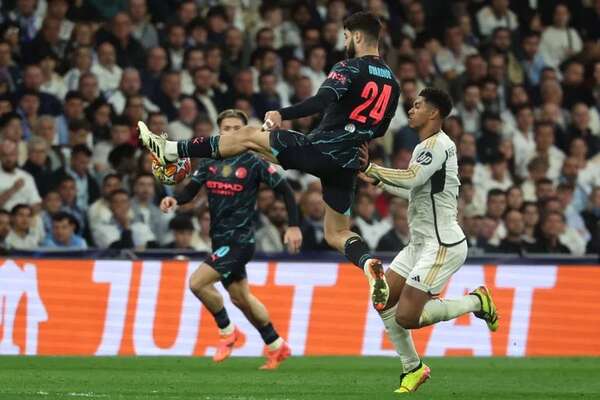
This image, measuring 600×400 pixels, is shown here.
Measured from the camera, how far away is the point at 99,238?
1716cm

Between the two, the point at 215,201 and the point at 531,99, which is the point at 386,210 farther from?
the point at 215,201

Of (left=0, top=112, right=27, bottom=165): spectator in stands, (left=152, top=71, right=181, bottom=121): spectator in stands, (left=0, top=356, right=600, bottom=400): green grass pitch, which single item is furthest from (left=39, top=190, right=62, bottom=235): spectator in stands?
(left=152, top=71, right=181, bottom=121): spectator in stands

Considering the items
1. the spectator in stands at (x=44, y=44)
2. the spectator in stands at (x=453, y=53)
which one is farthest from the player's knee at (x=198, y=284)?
the spectator in stands at (x=453, y=53)

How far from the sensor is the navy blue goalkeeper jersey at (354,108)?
36.6 ft

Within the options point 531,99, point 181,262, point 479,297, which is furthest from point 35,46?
point 479,297

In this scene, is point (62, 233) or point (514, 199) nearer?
point (62, 233)

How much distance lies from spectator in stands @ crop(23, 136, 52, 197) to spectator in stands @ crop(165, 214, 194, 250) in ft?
5.14

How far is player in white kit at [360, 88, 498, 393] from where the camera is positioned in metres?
11.1

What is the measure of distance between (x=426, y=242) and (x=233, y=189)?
3.25 meters

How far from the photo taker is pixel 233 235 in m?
14.1

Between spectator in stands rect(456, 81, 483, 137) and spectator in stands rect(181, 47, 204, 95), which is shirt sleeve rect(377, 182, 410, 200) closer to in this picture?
spectator in stands rect(181, 47, 204, 95)

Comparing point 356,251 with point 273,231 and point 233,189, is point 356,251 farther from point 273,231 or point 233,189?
point 273,231

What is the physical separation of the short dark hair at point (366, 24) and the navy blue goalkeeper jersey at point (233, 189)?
3.04m

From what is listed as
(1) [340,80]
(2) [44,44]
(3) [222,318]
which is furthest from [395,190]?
(2) [44,44]
